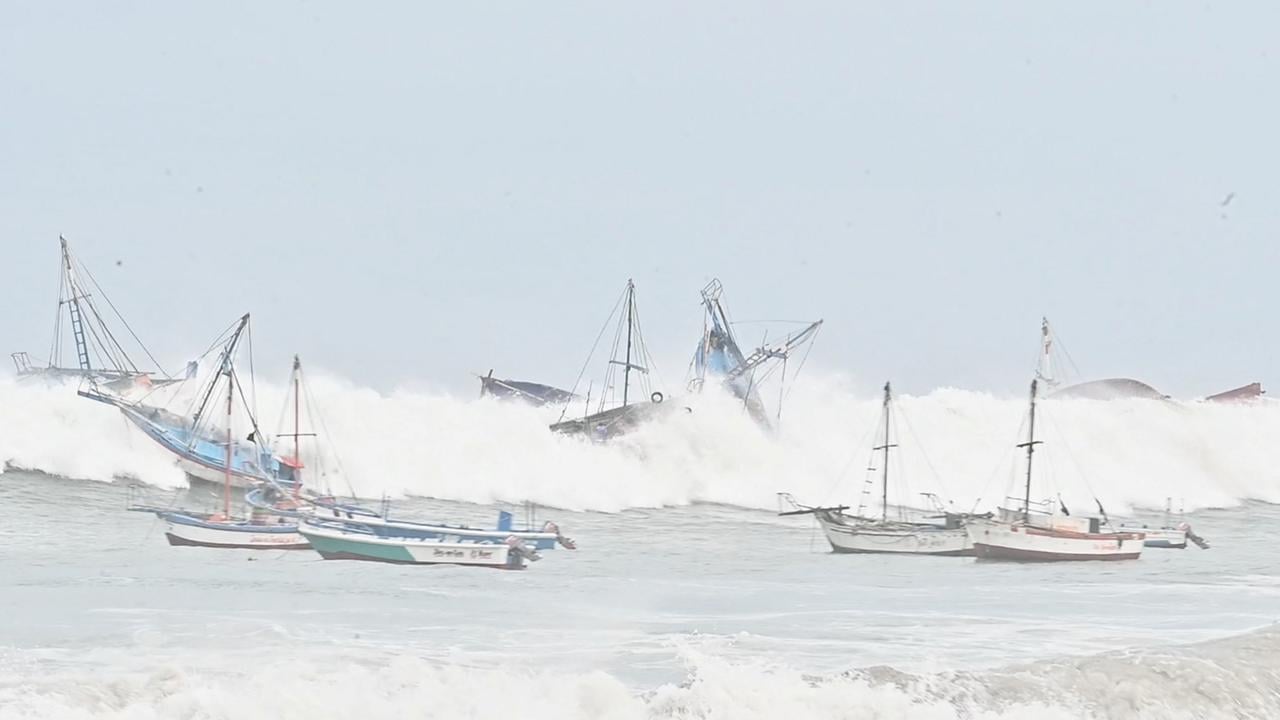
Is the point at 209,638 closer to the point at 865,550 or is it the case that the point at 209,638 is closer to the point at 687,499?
the point at 865,550

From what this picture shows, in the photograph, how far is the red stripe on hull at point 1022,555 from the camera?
47562 millimetres

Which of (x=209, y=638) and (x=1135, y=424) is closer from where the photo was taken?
(x=209, y=638)

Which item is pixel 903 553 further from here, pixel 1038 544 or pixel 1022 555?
pixel 1038 544

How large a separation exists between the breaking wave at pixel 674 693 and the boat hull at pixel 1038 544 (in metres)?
30.1

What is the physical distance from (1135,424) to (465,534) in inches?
2653

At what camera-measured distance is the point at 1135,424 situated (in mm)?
95562

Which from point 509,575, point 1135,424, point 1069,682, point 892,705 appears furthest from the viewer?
point 1135,424

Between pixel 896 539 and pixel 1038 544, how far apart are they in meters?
4.59

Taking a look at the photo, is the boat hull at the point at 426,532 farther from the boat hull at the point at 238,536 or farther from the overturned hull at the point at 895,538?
the overturned hull at the point at 895,538

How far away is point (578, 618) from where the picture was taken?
85.8 ft

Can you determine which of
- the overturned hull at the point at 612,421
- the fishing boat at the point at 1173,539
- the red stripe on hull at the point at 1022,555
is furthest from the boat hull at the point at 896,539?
the overturned hull at the point at 612,421

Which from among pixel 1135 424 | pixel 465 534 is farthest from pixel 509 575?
pixel 1135 424

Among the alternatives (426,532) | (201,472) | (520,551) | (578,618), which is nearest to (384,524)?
(426,532)

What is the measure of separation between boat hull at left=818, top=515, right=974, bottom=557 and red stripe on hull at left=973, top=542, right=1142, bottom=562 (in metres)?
0.47
